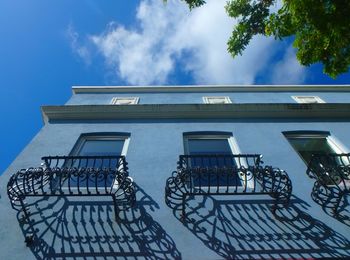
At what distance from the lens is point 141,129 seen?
366 inches

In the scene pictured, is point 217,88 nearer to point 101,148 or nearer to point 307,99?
point 307,99

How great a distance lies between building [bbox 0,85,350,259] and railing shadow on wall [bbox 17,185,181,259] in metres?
0.02

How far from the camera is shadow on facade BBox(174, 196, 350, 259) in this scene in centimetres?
541

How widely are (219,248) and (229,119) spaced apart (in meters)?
5.23

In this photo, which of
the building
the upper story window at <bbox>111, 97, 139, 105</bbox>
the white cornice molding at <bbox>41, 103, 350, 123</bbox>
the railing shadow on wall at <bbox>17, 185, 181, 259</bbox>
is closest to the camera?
the railing shadow on wall at <bbox>17, 185, 181, 259</bbox>

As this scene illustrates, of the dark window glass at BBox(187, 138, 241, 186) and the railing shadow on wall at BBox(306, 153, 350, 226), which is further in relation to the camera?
the dark window glass at BBox(187, 138, 241, 186)

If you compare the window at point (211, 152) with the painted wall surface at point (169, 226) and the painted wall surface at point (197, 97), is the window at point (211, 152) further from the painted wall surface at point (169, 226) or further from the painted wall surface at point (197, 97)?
the painted wall surface at point (197, 97)

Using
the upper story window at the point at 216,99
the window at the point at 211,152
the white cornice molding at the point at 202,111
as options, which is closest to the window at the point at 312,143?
the white cornice molding at the point at 202,111

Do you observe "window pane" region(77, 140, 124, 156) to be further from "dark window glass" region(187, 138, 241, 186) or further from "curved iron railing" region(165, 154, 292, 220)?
"curved iron railing" region(165, 154, 292, 220)

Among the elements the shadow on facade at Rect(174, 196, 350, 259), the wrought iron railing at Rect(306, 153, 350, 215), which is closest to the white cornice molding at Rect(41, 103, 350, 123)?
the wrought iron railing at Rect(306, 153, 350, 215)

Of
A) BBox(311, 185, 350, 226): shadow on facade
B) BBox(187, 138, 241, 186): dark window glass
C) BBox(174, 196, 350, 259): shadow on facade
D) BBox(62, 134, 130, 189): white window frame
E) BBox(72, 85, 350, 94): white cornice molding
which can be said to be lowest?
BBox(174, 196, 350, 259): shadow on facade

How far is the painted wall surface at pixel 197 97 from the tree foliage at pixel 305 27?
14.1 ft

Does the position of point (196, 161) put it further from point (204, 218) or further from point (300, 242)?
point (300, 242)

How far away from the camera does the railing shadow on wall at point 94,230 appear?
5.38 metres
